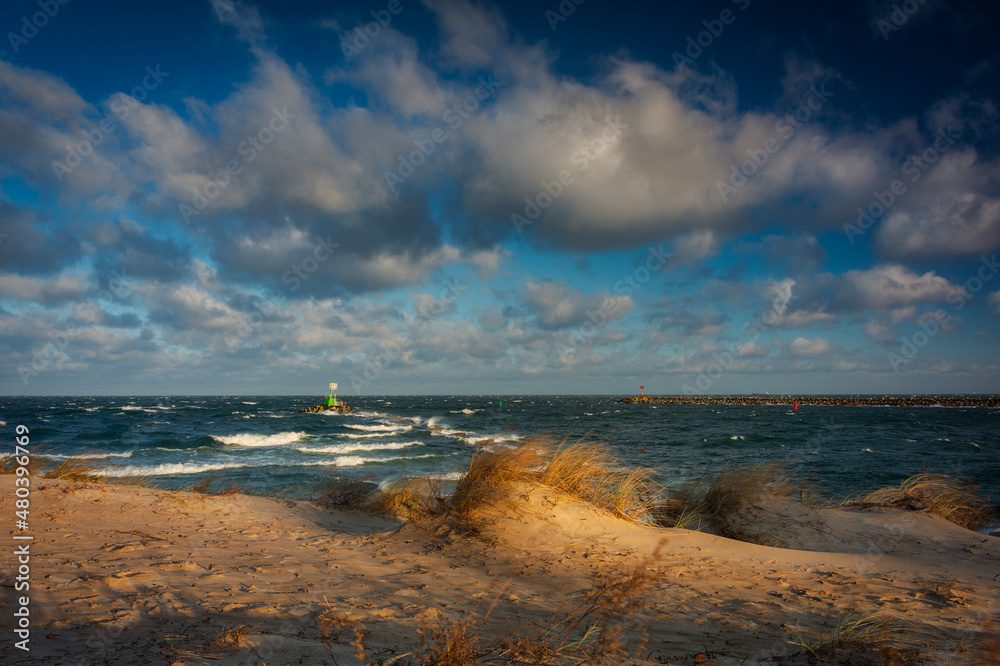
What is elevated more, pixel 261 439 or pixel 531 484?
pixel 531 484

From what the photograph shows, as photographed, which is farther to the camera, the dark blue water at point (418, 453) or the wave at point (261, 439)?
the wave at point (261, 439)

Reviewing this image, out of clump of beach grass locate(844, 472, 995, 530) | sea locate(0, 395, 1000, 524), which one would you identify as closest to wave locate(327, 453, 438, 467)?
sea locate(0, 395, 1000, 524)

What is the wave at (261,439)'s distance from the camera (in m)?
27.9

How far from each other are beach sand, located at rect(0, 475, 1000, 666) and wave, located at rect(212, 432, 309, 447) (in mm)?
20512

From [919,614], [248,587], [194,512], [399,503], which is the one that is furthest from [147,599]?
[919,614]

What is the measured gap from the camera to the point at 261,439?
1160 inches

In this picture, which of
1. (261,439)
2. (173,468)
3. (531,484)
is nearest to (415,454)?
(173,468)

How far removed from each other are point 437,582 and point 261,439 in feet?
92.2

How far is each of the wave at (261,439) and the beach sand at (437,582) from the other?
67.3ft

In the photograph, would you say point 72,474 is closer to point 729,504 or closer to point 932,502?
point 729,504

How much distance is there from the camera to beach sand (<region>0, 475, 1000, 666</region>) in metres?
3.46

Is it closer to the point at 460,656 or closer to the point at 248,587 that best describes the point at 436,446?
the point at 248,587

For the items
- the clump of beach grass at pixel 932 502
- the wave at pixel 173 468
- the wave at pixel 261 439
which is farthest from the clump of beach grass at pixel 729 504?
the wave at pixel 261 439

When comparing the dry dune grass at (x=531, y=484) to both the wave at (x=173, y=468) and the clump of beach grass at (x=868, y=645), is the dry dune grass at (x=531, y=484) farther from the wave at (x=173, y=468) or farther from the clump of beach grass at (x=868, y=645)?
the wave at (x=173, y=468)
